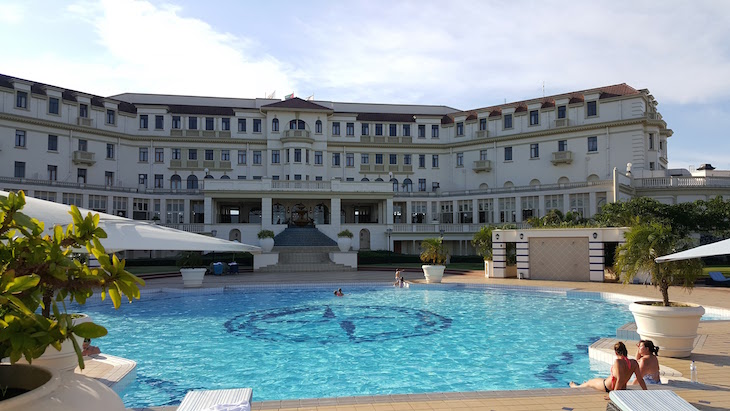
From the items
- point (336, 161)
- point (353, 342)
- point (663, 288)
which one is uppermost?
point (336, 161)

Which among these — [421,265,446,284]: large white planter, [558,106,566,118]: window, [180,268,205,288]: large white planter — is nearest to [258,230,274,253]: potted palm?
[180,268,205,288]: large white planter

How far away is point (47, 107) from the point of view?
47.1 meters

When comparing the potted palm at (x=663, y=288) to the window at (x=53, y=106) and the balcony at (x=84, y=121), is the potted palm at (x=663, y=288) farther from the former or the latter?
the window at (x=53, y=106)

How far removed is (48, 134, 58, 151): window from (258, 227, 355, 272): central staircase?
23923 millimetres

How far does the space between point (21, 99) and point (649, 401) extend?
5451 cm

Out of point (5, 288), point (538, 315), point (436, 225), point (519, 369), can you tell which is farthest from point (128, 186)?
point (5, 288)

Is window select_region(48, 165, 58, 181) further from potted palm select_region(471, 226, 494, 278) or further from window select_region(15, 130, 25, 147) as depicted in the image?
potted palm select_region(471, 226, 494, 278)

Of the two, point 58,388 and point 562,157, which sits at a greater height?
point 562,157

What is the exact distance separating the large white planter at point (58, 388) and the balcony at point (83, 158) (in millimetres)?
52184

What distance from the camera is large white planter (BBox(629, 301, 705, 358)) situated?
33.6 ft

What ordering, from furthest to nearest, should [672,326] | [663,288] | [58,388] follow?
[663,288], [672,326], [58,388]

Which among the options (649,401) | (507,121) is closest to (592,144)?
(507,121)

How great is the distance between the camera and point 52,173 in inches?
1873

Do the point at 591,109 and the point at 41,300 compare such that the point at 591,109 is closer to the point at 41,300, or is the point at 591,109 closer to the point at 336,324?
the point at 336,324
